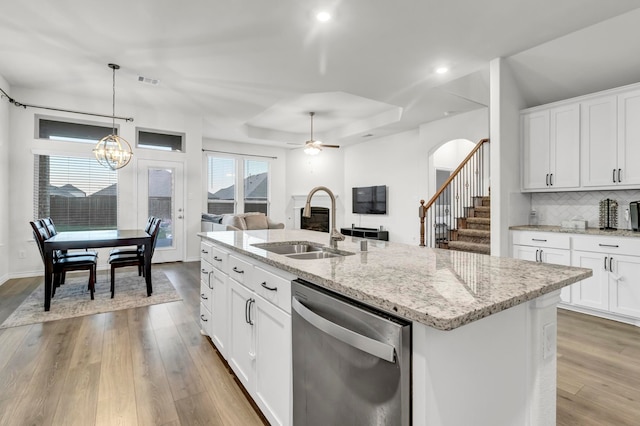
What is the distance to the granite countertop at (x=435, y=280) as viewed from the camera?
833mm

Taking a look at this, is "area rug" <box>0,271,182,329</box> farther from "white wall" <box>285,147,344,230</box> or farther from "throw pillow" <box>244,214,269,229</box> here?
"white wall" <box>285,147,344,230</box>

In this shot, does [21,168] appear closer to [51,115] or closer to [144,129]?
[51,115]

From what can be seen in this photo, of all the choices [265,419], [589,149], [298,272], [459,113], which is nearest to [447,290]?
[298,272]

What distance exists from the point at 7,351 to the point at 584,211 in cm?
592

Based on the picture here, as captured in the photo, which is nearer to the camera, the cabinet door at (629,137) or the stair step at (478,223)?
the cabinet door at (629,137)

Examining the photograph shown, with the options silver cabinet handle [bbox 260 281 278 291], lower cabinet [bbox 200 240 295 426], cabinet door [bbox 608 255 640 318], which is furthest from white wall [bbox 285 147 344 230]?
silver cabinet handle [bbox 260 281 278 291]

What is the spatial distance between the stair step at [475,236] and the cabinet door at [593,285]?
117 centimetres

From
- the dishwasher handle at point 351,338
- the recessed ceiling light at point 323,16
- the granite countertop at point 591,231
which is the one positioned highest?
the recessed ceiling light at point 323,16

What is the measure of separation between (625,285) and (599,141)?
1528mm

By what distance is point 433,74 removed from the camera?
13.8 ft

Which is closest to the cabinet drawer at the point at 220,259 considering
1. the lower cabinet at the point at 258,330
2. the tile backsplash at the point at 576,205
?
the lower cabinet at the point at 258,330

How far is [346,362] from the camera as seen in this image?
103cm

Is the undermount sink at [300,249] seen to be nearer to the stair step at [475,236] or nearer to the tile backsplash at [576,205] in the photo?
the stair step at [475,236]

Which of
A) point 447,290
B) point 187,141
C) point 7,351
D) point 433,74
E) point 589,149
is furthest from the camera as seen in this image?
point 187,141
